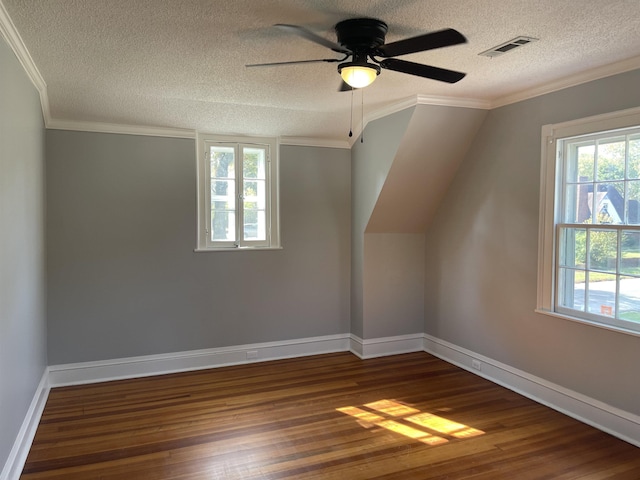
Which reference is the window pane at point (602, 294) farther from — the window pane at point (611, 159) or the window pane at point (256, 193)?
the window pane at point (256, 193)

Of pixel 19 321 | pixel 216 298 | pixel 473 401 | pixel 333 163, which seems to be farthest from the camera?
pixel 333 163

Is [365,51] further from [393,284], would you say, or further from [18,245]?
[393,284]

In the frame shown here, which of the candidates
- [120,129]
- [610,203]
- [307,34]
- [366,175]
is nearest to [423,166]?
[366,175]

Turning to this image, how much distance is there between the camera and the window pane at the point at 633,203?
2.87 metres

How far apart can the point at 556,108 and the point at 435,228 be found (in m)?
1.68

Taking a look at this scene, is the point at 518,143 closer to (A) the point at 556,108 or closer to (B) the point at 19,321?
(A) the point at 556,108

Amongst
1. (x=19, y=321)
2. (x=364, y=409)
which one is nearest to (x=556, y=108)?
(x=364, y=409)

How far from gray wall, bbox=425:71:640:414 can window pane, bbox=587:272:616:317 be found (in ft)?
0.51

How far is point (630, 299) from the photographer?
2916 mm

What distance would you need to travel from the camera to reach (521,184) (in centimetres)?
359

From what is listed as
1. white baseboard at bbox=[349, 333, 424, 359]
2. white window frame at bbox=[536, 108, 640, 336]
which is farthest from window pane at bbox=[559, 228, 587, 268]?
white baseboard at bbox=[349, 333, 424, 359]

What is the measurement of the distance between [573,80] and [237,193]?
9.85 feet

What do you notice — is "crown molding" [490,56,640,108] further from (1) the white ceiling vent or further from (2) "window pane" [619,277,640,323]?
(2) "window pane" [619,277,640,323]

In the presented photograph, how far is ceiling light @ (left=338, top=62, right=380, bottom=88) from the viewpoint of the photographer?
2178 millimetres
